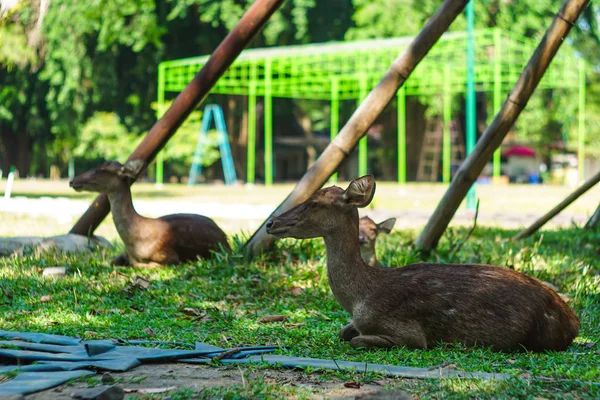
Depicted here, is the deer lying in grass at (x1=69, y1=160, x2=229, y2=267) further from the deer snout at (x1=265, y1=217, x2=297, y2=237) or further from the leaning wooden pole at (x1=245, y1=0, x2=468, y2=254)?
the deer snout at (x1=265, y1=217, x2=297, y2=237)

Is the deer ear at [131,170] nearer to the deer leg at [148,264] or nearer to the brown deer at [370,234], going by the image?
the deer leg at [148,264]

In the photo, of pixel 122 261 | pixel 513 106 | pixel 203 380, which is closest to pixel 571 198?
pixel 513 106

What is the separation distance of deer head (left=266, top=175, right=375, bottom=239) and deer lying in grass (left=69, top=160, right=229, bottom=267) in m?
3.15

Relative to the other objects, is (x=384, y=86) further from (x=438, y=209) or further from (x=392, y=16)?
(x=392, y=16)

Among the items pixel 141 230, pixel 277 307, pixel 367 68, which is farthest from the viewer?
pixel 367 68

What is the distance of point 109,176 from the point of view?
8.40m

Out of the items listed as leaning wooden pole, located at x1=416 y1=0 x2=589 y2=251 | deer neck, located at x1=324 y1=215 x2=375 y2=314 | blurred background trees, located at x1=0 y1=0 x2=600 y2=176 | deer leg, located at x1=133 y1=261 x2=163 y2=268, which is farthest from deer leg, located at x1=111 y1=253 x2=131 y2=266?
blurred background trees, located at x1=0 y1=0 x2=600 y2=176

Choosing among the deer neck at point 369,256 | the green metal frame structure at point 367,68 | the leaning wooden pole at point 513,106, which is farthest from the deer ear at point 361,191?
the green metal frame structure at point 367,68

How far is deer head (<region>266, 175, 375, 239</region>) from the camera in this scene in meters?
5.20

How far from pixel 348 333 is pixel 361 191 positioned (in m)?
0.94

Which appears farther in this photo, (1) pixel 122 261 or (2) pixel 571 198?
(2) pixel 571 198

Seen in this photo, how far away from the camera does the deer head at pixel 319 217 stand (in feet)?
17.0

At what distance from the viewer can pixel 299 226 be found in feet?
17.0

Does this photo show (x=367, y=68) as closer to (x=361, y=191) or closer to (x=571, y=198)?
(x=571, y=198)
